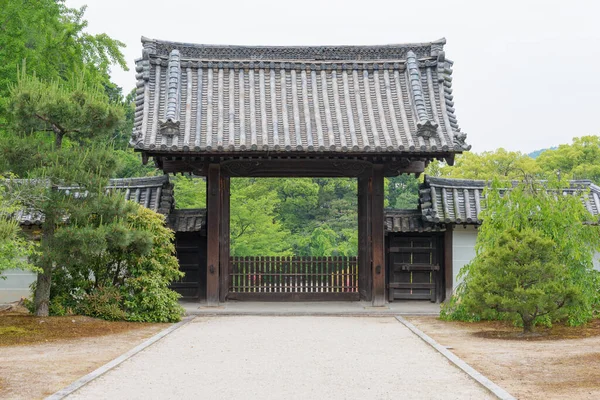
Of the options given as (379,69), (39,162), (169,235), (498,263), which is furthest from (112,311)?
(379,69)

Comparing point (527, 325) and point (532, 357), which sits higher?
point (527, 325)

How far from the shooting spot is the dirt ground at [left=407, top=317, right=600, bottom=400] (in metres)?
8.46

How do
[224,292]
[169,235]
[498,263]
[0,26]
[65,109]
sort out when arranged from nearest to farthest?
[498,263] < [65,109] < [169,235] < [224,292] < [0,26]

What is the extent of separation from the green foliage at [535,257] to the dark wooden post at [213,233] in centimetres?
567

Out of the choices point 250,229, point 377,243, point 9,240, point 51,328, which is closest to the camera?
point 9,240

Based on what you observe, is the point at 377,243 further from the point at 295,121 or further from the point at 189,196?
the point at 189,196

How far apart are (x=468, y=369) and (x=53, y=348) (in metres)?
6.24

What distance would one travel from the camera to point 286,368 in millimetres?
9773

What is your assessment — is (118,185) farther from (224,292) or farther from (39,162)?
(39,162)

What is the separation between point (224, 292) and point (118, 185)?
3.99 metres

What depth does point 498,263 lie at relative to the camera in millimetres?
12750

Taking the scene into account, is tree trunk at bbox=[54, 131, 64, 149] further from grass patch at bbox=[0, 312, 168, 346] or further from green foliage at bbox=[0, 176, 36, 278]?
grass patch at bbox=[0, 312, 168, 346]

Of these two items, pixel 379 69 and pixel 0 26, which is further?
pixel 0 26

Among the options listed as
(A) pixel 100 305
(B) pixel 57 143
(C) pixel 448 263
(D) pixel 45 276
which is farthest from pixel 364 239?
(B) pixel 57 143
